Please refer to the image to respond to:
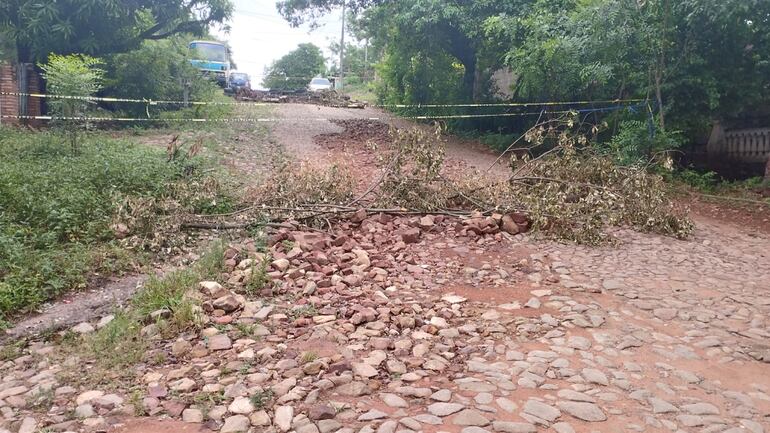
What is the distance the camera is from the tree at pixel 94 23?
1079cm

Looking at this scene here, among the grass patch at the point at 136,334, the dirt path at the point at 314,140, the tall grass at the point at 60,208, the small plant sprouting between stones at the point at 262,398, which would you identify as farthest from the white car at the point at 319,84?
the small plant sprouting between stones at the point at 262,398

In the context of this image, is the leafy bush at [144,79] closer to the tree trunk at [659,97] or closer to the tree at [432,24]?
the tree at [432,24]

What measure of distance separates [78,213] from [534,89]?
8.88 metres

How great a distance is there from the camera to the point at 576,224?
6297mm

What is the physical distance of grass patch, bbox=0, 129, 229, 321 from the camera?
4.72m

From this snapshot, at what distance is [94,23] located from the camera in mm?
11719

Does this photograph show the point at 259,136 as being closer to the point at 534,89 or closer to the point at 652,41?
the point at 534,89

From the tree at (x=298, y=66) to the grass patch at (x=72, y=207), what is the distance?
27.3 metres

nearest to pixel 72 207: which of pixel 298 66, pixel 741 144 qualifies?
pixel 741 144

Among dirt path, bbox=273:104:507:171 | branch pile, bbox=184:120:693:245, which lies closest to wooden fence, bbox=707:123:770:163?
dirt path, bbox=273:104:507:171

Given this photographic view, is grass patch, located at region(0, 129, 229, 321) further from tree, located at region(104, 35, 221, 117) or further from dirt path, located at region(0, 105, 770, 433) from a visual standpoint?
tree, located at region(104, 35, 221, 117)

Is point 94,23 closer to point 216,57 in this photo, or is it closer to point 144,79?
point 144,79

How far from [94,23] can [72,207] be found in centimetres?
749

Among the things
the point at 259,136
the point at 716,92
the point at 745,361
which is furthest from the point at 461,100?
the point at 745,361
